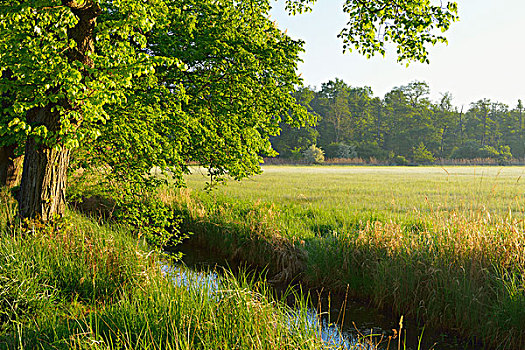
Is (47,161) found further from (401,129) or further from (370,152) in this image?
(401,129)

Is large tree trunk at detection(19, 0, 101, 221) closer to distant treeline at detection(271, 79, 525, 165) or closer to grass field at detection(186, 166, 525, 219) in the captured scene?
grass field at detection(186, 166, 525, 219)

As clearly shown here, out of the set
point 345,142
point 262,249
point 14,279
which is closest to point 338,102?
point 345,142

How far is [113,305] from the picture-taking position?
13.9ft

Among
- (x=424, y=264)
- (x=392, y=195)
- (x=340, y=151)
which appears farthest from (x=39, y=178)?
(x=340, y=151)

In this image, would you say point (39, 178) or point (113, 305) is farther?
point (39, 178)

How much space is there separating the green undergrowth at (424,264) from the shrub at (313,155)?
53024 millimetres

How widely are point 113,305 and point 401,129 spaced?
77.0m

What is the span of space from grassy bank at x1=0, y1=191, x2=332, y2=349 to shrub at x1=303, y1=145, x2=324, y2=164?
56676 millimetres

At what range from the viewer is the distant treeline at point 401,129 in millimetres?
69875

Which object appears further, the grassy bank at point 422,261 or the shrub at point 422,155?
the shrub at point 422,155

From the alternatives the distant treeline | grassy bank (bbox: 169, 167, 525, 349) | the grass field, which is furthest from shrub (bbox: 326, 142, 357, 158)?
grassy bank (bbox: 169, 167, 525, 349)

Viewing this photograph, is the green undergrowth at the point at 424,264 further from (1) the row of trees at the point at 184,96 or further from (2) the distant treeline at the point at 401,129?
(2) the distant treeline at the point at 401,129

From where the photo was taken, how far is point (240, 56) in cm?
746

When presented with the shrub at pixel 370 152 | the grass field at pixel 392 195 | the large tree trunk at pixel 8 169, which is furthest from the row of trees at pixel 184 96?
the shrub at pixel 370 152
